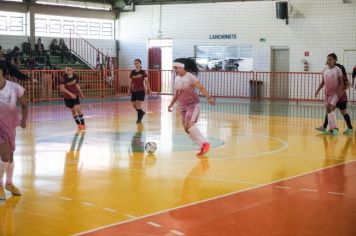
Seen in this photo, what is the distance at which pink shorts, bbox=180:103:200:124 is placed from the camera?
13269 mm

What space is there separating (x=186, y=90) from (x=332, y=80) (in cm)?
528

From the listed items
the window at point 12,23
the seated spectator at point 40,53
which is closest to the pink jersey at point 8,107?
the seated spectator at point 40,53

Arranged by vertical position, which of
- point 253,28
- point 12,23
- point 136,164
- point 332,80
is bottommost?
point 136,164

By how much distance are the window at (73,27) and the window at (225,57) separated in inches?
266

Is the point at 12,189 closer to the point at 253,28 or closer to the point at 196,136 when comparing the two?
the point at 196,136

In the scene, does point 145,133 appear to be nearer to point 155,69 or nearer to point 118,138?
point 118,138

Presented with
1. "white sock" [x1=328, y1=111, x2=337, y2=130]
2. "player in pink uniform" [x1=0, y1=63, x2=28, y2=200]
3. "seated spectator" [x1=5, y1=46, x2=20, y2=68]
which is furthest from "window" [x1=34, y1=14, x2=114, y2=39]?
"player in pink uniform" [x1=0, y1=63, x2=28, y2=200]

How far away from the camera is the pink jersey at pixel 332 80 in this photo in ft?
54.3

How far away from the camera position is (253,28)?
34156 millimetres

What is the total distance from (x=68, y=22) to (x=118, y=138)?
22.1 meters

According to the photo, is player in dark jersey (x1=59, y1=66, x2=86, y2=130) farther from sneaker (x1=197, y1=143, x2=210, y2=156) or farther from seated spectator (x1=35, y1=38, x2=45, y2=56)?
seated spectator (x1=35, y1=38, x2=45, y2=56)

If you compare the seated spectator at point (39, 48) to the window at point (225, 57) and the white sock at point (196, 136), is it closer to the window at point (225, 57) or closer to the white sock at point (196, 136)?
the window at point (225, 57)

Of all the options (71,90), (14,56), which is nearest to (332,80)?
(71,90)

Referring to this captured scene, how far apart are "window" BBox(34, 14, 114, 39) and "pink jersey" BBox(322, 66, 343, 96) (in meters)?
21.9
